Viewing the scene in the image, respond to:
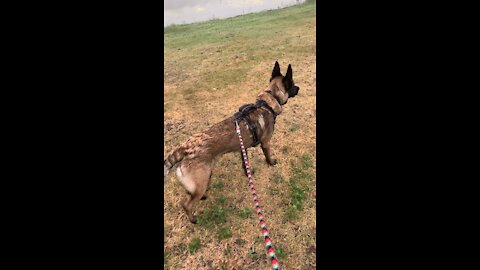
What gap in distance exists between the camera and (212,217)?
4.05 m

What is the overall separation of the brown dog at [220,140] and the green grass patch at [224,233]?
1.51 ft

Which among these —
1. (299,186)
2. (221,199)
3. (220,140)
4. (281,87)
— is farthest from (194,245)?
(281,87)

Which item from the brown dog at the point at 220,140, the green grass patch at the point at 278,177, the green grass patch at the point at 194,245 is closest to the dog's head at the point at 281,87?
the brown dog at the point at 220,140

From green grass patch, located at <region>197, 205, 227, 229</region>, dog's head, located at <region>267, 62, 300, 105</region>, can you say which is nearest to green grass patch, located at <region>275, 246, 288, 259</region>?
green grass patch, located at <region>197, 205, 227, 229</region>

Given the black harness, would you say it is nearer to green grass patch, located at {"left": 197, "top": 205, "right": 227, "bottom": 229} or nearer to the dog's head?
the dog's head

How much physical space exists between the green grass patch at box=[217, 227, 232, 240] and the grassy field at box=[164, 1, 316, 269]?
1 cm

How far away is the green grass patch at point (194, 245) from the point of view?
143 inches

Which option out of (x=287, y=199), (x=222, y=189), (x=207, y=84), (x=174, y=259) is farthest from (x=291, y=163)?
(x=207, y=84)

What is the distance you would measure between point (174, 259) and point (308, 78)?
22.7 feet

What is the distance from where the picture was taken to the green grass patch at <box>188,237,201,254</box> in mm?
3621

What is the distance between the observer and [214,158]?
3.62 metres
